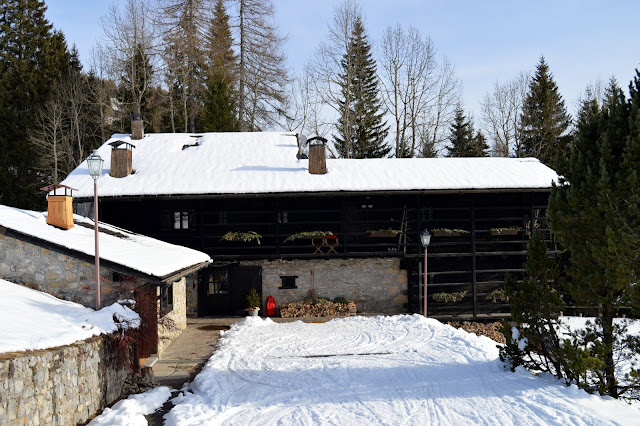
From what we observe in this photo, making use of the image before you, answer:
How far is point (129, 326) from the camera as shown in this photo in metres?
10.3

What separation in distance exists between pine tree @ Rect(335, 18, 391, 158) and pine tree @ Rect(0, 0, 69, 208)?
17.8m

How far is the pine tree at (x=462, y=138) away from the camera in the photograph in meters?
38.6

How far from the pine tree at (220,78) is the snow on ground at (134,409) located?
2314cm

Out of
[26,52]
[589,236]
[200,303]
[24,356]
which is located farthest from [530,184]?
[26,52]

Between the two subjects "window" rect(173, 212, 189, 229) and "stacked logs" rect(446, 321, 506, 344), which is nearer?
"stacked logs" rect(446, 321, 506, 344)

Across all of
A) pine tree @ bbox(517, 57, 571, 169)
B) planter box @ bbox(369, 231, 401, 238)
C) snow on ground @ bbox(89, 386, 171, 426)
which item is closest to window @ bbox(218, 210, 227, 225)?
planter box @ bbox(369, 231, 401, 238)

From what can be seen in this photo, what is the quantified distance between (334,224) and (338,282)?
2.27 m

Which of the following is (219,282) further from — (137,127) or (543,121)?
(543,121)

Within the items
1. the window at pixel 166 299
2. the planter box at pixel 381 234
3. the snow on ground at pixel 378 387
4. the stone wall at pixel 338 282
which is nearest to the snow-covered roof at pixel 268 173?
the planter box at pixel 381 234

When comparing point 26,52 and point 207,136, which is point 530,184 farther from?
point 26,52

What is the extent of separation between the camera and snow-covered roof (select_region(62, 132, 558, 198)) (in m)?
19.0

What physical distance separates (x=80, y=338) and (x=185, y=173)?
12289 mm

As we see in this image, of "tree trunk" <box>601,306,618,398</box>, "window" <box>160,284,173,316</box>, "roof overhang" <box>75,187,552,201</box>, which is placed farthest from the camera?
"roof overhang" <box>75,187,552,201</box>

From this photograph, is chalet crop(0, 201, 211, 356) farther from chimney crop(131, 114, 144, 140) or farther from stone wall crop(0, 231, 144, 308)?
chimney crop(131, 114, 144, 140)
